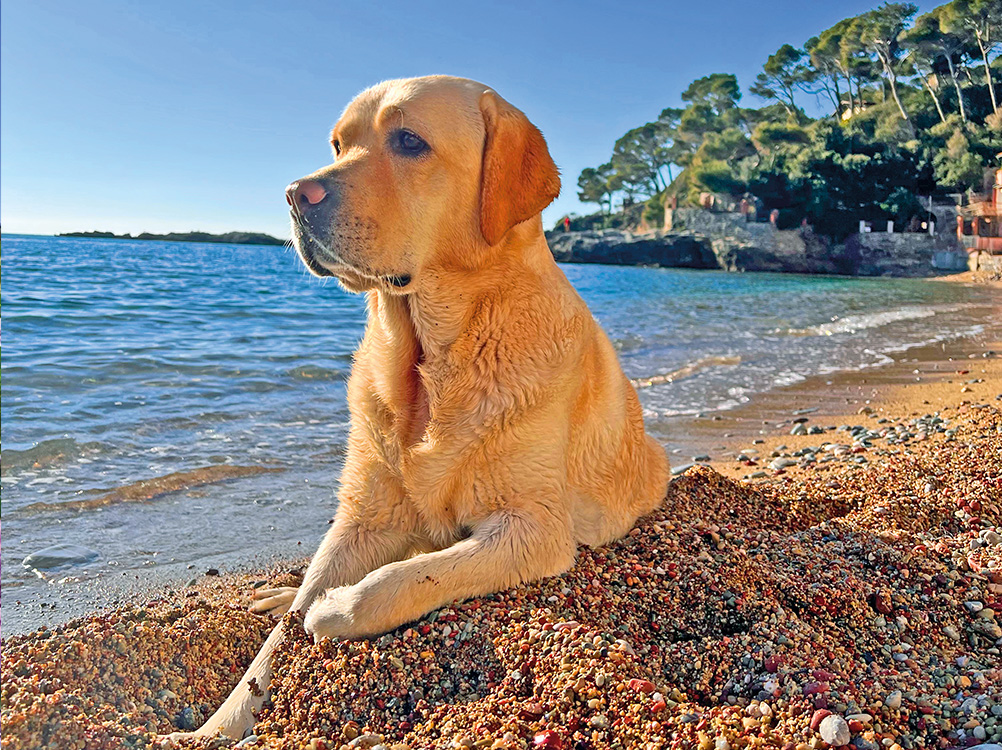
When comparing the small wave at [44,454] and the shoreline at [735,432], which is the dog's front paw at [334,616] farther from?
the small wave at [44,454]

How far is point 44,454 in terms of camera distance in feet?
18.9

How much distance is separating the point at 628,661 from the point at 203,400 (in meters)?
6.64

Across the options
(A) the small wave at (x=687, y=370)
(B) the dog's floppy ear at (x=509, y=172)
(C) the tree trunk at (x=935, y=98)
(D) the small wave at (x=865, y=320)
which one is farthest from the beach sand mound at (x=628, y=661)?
(C) the tree trunk at (x=935, y=98)

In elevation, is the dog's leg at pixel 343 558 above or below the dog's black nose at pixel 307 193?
below

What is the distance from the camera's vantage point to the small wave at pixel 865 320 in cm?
1659

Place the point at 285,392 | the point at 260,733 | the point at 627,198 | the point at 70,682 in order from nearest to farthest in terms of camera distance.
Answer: the point at 260,733 < the point at 70,682 < the point at 285,392 < the point at 627,198

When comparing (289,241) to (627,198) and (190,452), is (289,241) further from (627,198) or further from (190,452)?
(627,198)

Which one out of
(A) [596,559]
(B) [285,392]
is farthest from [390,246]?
(B) [285,392]

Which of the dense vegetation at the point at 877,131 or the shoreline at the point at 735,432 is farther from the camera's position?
the dense vegetation at the point at 877,131

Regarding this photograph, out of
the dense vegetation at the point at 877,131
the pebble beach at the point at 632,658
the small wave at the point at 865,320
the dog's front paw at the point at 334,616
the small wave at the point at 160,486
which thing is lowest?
the small wave at the point at 865,320

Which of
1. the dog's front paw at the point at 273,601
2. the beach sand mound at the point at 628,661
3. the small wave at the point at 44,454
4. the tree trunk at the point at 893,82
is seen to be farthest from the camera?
the tree trunk at the point at 893,82

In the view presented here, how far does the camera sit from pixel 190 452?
19.6ft

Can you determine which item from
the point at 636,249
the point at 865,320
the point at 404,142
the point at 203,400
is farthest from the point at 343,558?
the point at 636,249

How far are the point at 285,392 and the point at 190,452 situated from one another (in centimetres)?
255
